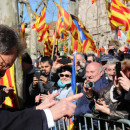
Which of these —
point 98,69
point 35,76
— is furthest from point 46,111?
point 98,69

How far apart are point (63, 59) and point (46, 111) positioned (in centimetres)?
301

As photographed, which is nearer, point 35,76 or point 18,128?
point 18,128

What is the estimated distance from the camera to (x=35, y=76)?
3980mm

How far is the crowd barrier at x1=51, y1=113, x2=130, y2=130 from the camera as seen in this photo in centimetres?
261

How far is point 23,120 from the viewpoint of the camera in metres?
1.77

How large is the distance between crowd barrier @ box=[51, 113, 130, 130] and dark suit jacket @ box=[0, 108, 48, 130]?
1.19 meters

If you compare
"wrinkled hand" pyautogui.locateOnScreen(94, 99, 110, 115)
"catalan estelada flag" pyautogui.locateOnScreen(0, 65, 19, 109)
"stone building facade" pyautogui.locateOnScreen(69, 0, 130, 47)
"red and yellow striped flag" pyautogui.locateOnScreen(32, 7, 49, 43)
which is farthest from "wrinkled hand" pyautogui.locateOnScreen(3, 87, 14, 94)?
"stone building facade" pyautogui.locateOnScreen(69, 0, 130, 47)

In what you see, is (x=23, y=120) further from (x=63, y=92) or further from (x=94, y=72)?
(x=94, y=72)

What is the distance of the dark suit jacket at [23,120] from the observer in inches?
68.1

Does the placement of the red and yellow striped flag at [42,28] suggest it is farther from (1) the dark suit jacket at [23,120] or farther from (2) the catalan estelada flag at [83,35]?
(1) the dark suit jacket at [23,120]

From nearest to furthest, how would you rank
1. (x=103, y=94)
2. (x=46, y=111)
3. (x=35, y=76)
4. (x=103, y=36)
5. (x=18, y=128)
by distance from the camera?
(x=18, y=128) < (x=46, y=111) < (x=103, y=94) < (x=35, y=76) < (x=103, y=36)

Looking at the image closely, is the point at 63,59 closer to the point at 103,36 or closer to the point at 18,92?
the point at 18,92

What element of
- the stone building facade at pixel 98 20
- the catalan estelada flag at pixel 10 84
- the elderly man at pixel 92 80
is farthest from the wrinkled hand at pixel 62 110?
the stone building facade at pixel 98 20

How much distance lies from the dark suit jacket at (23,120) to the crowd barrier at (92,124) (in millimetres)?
1186
